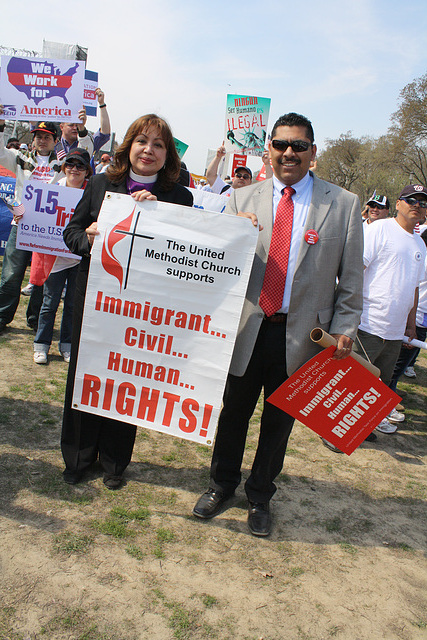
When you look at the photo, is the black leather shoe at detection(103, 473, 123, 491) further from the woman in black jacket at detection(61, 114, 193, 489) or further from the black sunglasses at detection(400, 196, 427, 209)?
the black sunglasses at detection(400, 196, 427, 209)

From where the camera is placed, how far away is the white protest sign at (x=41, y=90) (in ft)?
19.4

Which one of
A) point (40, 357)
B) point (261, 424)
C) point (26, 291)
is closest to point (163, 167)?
point (261, 424)

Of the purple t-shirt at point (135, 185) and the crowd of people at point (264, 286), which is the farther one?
the purple t-shirt at point (135, 185)

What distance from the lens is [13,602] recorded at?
216 centimetres

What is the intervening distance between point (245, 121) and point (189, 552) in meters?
8.06

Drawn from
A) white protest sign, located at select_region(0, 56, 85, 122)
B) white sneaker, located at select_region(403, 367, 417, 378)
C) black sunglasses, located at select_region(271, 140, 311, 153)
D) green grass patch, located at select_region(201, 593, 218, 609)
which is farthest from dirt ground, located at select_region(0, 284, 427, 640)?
white protest sign, located at select_region(0, 56, 85, 122)

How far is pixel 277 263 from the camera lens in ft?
9.04

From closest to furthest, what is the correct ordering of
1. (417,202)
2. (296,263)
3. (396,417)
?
(296,263) < (417,202) < (396,417)

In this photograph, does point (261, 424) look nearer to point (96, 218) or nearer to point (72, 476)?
point (72, 476)

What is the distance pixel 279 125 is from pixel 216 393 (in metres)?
1.54

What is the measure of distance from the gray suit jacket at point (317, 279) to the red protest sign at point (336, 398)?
0.10 metres

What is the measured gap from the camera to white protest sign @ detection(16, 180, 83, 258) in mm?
5332

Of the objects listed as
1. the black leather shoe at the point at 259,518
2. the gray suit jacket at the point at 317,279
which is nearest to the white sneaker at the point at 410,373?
the black leather shoe at the point at 259,518

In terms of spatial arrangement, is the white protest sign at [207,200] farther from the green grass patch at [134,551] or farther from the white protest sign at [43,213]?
the green grass patch at [134,551]
